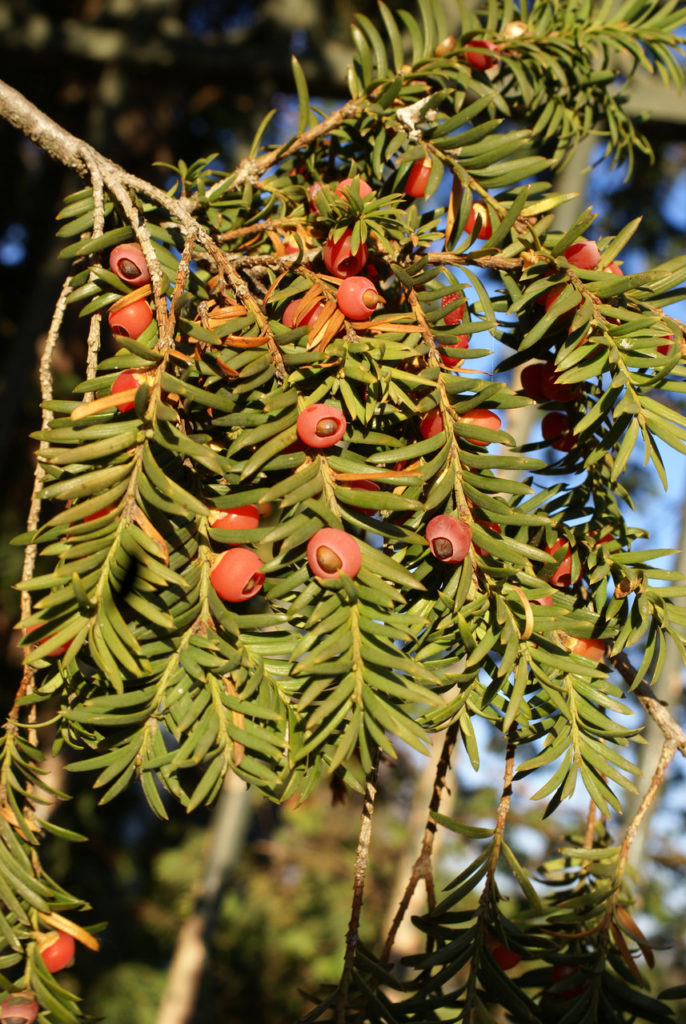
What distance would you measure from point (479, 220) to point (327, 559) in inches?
12.2

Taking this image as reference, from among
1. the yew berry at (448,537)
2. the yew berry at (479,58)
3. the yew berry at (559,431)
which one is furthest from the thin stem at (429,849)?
the yew berry at (479,58)

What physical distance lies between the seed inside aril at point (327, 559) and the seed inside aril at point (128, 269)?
0.79ft

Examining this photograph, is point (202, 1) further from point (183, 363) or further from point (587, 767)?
point (587, 767)

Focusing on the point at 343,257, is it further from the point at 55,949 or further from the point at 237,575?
the point at 55,949

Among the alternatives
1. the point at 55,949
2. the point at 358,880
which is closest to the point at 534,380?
the point at 358,880

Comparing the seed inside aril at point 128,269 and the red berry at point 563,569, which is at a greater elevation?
the seed inside aril at point 128,269

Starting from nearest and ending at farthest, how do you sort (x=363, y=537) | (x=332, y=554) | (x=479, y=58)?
1. (x=332, y=554)
2. (x=363, y=537)
3. (x=479, y=58)

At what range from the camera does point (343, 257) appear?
0.49 meters

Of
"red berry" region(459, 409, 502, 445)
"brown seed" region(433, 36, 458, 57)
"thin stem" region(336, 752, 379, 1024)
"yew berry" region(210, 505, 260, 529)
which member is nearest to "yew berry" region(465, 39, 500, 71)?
"brown seed" region(433, 36, 458, 57)

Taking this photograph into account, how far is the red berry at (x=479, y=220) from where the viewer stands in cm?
56

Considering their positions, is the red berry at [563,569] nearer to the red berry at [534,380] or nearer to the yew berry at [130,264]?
the red berry at [534,380]

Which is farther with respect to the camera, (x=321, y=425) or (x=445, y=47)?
(x=445, y=47)

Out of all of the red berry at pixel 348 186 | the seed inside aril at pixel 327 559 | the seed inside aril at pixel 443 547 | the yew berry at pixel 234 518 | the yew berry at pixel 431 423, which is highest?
the red berry at pixel 348 186

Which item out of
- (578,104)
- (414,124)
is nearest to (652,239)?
(578,104)
